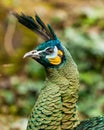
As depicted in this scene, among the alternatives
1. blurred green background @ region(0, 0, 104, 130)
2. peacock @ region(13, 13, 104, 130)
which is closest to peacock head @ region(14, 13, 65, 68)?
peacock @ region(13, 13, 104, 130)

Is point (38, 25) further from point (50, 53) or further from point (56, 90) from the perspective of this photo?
point (56, 90)

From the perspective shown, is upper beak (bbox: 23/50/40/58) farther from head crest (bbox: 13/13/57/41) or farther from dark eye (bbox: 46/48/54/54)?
head crest (bbox: 13/13/57/41)

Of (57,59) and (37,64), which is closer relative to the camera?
(57,59)

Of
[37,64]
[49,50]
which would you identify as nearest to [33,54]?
[49,50]

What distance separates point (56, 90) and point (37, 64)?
12.4ft

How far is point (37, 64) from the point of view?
7.71 m

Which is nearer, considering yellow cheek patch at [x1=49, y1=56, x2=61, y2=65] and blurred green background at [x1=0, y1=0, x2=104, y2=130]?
yellow cheek patch at [x1=49, y1=56, x2=61, y2=65]

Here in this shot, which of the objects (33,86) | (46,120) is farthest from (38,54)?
(33,86)

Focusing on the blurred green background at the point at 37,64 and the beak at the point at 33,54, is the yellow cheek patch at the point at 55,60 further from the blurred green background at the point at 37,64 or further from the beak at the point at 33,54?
the blurred green background at the point at 37,64

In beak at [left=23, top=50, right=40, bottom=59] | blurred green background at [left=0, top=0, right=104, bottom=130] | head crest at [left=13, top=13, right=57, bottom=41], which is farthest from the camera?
blurred green background at [left=0, top=0, right=104, bottom=130]

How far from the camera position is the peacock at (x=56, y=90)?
12.8ft

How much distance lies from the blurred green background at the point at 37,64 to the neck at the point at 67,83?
7.20 ft

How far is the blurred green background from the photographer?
23.5 ft

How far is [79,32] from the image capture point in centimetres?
822
